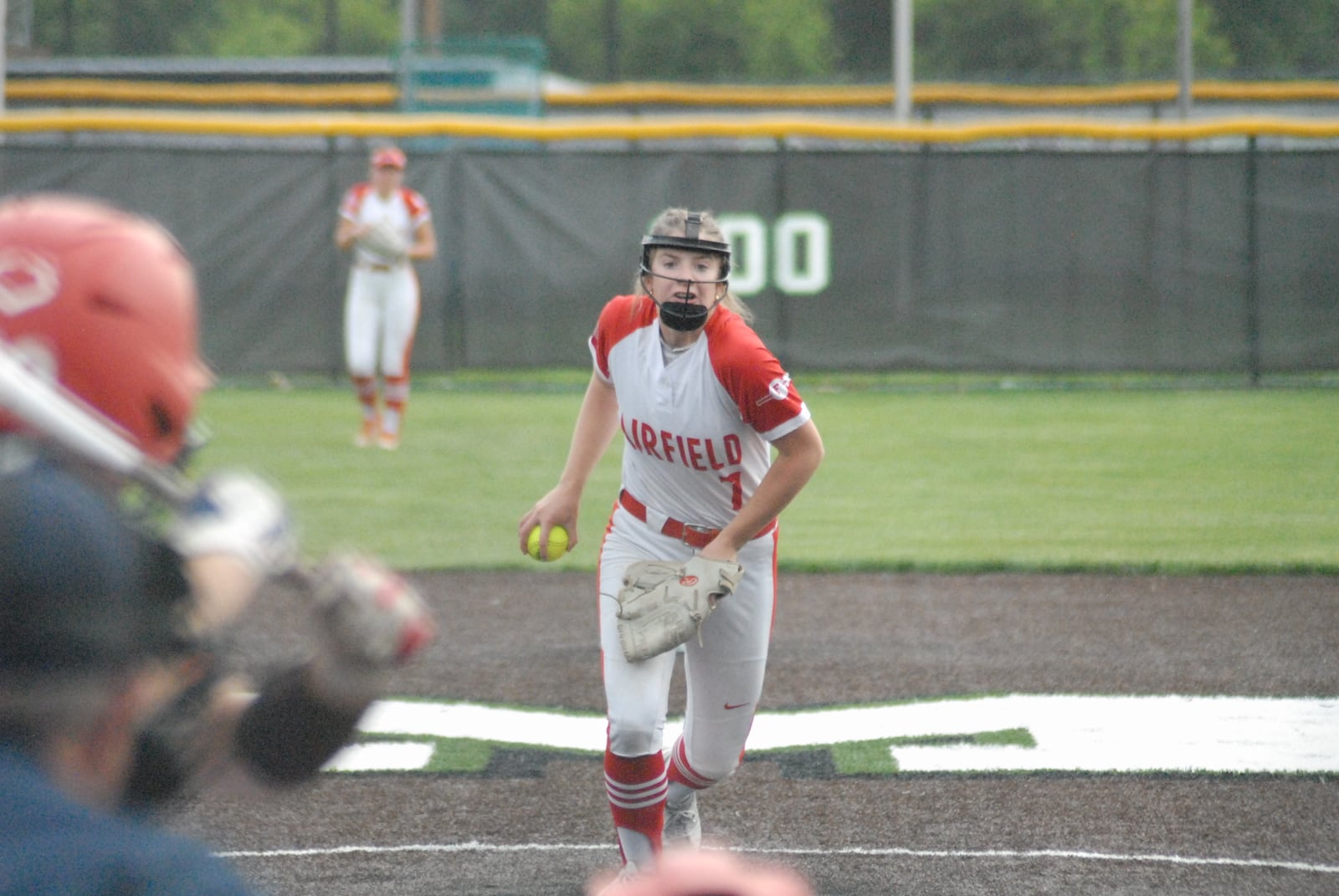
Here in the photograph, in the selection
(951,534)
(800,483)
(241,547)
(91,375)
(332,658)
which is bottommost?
(951,534)

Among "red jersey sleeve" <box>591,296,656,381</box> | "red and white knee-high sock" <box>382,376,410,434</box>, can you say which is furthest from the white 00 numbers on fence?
"red jersey sleeve" <box>591,296,656,381</box>

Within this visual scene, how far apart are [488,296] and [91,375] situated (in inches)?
655

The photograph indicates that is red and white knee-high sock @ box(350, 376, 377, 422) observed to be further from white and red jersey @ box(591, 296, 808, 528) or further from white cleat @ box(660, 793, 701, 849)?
white cleat @ box(660, 793, 701, 849)

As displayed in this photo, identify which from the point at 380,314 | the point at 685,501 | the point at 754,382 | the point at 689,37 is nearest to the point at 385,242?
the point at 380,314

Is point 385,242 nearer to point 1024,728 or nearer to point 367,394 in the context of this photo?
point 367,394

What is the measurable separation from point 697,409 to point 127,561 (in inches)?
132

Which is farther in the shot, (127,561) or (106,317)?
(106,317)

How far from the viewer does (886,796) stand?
5.50 meters

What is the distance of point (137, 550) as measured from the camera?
4.80 feet

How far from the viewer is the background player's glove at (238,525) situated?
1.62m

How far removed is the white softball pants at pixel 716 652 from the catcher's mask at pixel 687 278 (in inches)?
24.9

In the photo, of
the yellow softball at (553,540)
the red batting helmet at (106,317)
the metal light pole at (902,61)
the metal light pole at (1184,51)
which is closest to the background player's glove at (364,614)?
the red batting helmet at (106,317)

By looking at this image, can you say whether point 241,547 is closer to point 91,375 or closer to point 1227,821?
point 91,375

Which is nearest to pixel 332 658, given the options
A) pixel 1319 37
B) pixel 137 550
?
pixel 137 550
